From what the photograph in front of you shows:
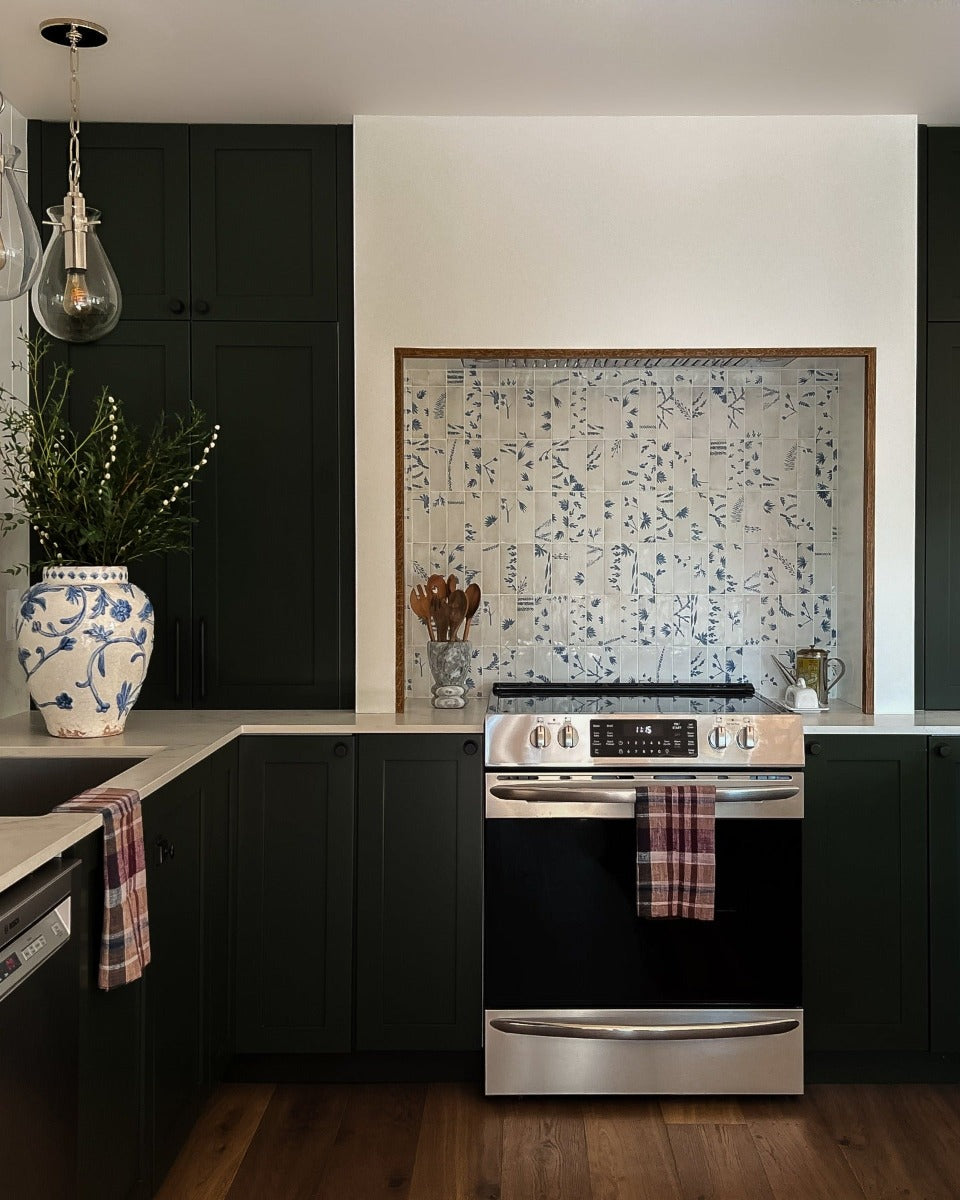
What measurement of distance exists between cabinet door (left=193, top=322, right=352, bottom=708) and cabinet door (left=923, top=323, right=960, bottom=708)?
165cm

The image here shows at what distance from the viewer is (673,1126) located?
9.18 ft

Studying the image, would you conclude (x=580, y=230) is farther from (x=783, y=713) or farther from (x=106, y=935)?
(x=106, y=935)

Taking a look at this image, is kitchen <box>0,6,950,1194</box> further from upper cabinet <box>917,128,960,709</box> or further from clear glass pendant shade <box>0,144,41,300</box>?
clear glass pendant shade <box>0,144,41,300</box>

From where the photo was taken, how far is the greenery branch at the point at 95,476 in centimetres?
281

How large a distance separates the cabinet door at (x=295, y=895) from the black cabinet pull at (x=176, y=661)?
409 mm

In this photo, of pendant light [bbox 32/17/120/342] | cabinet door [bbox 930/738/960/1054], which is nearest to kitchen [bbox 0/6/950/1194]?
cabinet door [bbox 930/738/960/1054]

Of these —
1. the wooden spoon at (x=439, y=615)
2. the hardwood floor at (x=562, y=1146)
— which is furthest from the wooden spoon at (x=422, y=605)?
the hardwood floor at (x=562, y=1146)

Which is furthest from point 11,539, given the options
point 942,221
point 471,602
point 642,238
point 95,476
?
point 942,221

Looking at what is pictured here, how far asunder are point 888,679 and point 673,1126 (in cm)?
131

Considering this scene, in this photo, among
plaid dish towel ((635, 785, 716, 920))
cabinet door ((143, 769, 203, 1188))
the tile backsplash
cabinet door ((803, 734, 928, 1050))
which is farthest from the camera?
the tile backsplash

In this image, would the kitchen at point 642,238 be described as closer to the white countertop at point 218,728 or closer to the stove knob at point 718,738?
the white countertop at point 218,728

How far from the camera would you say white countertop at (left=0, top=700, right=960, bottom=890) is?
100 inches

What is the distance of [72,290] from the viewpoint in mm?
2143

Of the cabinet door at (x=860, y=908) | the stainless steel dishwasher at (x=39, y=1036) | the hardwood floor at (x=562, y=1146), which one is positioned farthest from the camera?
the cabinet door at (x=860, y=908)
